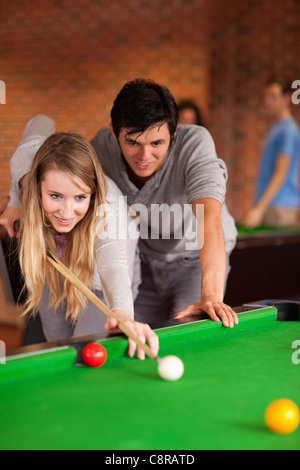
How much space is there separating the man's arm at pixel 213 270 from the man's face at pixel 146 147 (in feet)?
0.65

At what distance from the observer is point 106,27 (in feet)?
19.0

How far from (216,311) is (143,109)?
26.9 inches

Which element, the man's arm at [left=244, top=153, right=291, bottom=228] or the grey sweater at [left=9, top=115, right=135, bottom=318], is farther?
the man's arm at [left=244, top=153, right=291, bottom=228]

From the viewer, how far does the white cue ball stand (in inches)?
43.3

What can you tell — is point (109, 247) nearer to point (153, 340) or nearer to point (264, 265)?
point (153, 340)

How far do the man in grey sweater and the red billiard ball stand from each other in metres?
0.42

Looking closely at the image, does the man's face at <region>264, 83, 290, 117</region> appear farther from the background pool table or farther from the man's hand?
the man's hand

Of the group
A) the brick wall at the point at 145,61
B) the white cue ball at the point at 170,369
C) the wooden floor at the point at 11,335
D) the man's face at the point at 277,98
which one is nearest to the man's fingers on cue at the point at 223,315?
the white cue ball at the point at 170,369

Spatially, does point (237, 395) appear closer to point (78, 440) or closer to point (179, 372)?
point (179, 372)

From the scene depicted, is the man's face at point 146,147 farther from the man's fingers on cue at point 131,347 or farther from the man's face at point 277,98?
the man's face at point 277,98


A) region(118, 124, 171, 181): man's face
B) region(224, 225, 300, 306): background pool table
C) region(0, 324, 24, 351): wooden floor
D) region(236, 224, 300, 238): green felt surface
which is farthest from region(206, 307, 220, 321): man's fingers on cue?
region(0, 324, 24, 351): wooden floor

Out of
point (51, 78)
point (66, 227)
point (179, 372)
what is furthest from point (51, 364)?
point (51, 78)

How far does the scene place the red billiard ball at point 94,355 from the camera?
1.18 meters

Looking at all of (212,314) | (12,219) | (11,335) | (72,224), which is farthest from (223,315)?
(11,335)
